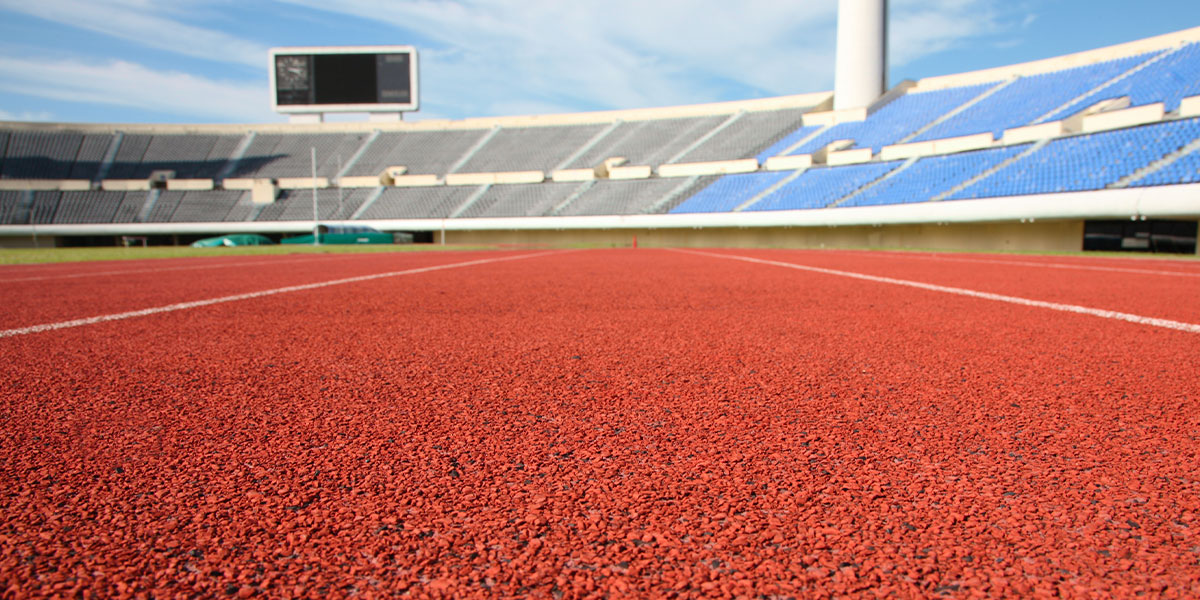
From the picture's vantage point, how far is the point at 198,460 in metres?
1.13

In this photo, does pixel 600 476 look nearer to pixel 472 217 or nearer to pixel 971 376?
pixel 971 376

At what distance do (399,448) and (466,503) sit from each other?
12.2 inches

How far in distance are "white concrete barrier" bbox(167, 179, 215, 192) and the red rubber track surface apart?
3834 cm

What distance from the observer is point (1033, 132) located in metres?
20.1

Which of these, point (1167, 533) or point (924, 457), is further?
point (924, 457)

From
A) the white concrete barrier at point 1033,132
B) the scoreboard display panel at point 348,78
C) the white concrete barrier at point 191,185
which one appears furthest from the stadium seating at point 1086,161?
the white concrete barrier at point 191,185

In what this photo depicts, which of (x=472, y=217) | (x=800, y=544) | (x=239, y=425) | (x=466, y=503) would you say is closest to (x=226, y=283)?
(x=239, y=425)

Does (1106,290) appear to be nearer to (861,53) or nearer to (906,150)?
(906,150)

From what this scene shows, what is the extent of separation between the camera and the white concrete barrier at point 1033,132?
19.7 meters

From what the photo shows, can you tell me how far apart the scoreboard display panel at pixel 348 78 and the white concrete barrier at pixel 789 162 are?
19.2 meters

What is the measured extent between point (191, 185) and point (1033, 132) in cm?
3849

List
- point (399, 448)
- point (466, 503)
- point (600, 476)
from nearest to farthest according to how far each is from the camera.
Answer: point (466, 503)
point (600, 476)
point (399, 448)

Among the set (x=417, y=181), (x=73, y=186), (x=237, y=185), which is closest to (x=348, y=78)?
(x=417, y=181)

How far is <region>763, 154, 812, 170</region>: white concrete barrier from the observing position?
2677 cm
